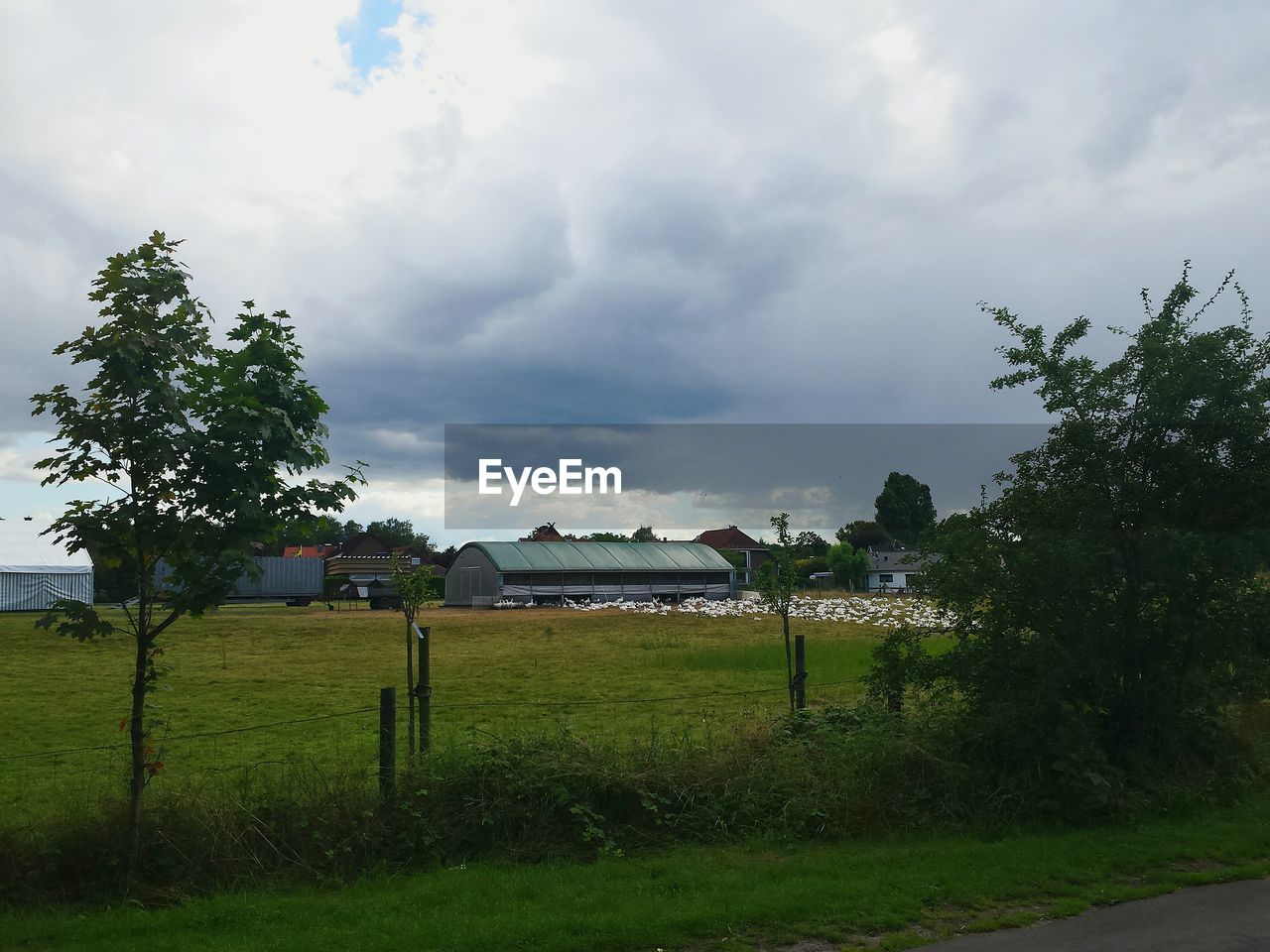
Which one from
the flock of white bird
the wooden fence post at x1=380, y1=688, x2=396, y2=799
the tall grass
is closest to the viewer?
the tall grass

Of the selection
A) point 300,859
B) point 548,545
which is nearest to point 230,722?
point 300,859

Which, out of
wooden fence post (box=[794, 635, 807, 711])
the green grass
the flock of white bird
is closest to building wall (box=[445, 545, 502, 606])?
the flock of white bird

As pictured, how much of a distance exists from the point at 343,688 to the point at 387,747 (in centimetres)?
1286

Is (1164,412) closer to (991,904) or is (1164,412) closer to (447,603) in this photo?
(991,904)

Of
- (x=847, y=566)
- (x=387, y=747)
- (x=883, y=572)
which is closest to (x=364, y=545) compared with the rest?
(x=883, y=572)

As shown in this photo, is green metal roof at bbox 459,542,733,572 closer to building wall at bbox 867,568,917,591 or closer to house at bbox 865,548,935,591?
house at bbox 865,548,935,591

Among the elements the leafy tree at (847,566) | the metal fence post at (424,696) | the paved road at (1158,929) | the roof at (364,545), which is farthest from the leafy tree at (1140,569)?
the roof at (364,545)

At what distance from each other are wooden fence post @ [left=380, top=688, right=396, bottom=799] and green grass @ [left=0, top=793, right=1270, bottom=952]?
828 mm

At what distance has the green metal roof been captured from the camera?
202 ft

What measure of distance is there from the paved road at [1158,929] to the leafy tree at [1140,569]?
2.90m

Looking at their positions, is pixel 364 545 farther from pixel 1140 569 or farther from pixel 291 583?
pixel 1140 569

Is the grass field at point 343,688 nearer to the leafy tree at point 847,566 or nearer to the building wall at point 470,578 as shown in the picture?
the building wall at point 470,578

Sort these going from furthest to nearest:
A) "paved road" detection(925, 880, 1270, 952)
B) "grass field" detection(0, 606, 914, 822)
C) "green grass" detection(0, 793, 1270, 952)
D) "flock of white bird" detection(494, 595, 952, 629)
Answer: "flock of white bird" detection(494, 595, 952, 629), "grass field" detection(0, 606, 914, 822), "green grass" detection(0, 793, 1270, 952), "paved road" detection(925, 880, 1270, 952)

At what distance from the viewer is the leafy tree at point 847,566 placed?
3494 inches
